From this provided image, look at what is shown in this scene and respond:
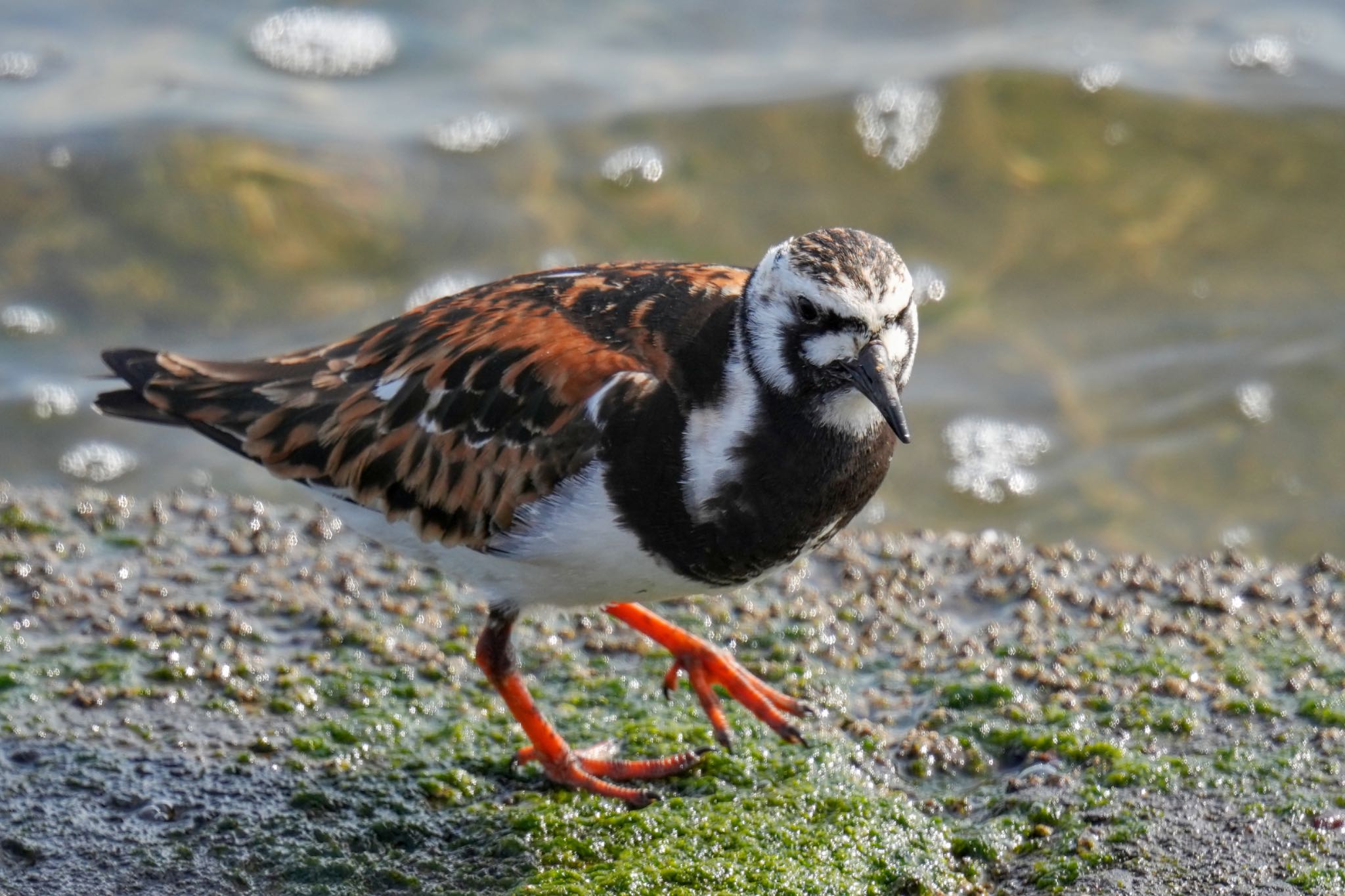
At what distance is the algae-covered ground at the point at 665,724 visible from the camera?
352cm

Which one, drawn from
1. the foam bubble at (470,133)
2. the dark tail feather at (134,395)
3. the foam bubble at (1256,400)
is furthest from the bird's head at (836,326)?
the foam bubble at (470,133)

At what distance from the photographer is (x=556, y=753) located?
12.6 feet

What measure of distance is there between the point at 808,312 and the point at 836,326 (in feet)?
0.29

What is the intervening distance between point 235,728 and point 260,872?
0.55m

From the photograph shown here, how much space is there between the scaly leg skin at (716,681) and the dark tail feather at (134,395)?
4.85 feet

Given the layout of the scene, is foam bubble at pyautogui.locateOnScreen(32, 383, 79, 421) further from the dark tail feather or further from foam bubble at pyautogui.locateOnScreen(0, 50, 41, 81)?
the dark tail feather

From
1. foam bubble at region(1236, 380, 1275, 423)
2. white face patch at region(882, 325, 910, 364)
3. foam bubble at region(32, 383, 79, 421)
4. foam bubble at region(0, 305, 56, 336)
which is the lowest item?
white face patch at region(882, 325, 910, 364)

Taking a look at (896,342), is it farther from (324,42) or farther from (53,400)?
(324,42)

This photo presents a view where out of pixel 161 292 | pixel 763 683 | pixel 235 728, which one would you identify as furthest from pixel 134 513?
pixel 161 292

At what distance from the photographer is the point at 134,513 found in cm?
498

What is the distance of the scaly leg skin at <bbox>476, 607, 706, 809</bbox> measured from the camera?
3807mm

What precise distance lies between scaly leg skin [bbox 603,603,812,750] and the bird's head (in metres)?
0.84

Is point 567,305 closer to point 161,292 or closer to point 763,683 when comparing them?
point 763,683

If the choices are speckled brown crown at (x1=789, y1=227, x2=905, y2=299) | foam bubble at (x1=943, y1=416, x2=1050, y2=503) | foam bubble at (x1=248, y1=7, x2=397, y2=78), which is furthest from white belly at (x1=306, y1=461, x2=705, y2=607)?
foam bubble at (x1=248, y1=7, x2=397, y2=78)
